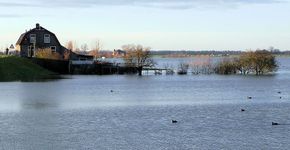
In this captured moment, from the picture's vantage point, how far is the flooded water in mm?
29144

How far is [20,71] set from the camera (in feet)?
302

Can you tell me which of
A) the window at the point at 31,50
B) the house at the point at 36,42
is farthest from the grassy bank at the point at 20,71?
the house at the point at 36,42

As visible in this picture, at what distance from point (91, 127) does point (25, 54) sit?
81100 mm

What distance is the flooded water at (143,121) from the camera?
29144 mm

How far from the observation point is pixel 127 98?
182 ft

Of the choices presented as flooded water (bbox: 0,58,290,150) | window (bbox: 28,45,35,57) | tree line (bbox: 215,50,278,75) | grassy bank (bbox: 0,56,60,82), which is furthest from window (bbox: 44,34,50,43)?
flooded water (bbox: 0,58,290,150)

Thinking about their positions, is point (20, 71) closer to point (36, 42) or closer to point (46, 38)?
point (36, 42)

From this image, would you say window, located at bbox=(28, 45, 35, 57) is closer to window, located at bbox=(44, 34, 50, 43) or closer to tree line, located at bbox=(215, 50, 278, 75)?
window, located at bbox=(44, 34, 50, 43)

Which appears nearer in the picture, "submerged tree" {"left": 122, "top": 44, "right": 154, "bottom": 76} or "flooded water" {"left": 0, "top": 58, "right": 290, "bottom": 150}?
"flooded water" {"left": 0, "top": 58, "right": 290, "bottom": 150}

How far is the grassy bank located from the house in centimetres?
1122

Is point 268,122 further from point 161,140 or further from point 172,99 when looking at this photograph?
point 172,99

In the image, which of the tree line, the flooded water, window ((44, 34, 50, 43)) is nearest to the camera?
the flooded water

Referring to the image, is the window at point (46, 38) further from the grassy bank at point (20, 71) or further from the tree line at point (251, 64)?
the tree line at point (251, 64)

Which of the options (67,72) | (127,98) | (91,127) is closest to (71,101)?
(127,98)
